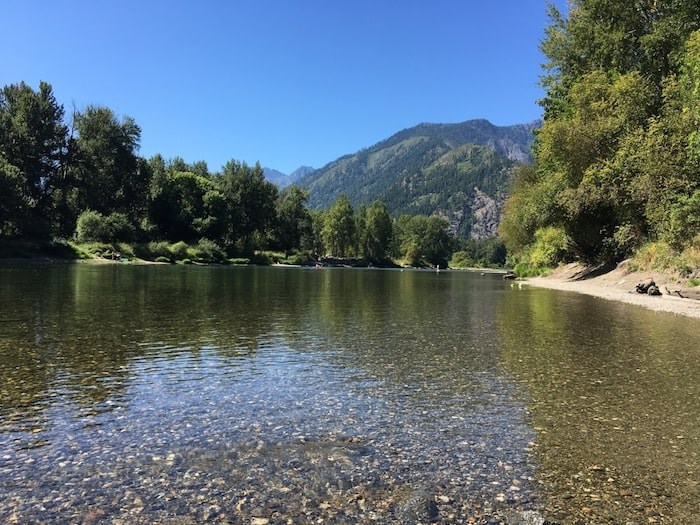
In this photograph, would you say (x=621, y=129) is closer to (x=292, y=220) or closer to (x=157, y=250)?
(x=157, y=250)

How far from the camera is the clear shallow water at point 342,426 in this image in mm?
5648

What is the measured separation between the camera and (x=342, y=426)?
8.12m

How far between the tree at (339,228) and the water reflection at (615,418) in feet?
493

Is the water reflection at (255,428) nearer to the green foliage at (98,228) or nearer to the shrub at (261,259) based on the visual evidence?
the green foliage at (98,228)

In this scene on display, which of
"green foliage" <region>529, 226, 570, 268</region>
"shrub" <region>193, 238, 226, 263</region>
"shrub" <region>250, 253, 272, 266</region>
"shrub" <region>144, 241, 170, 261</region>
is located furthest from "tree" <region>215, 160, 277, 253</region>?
"green foliage" <region>529, 226, 570, 268</region>

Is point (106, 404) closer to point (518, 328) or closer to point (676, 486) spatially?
point (676, 486)

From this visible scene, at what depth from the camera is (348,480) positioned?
6.21m

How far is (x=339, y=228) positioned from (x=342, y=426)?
6315 inches

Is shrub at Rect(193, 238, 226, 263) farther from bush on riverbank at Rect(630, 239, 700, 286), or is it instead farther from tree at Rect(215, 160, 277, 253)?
bush on riverbank at Rect(630, 239, 700, 286)

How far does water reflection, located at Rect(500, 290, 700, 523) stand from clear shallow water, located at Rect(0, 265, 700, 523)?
4 centimetres

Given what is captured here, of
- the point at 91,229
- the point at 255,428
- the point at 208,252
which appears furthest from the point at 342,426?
the point at 208,252

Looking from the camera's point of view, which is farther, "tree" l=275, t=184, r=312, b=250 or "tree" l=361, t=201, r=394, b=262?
"tree" l=361, t=201, r=394, b=262

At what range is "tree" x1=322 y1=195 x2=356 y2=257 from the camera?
167 metres

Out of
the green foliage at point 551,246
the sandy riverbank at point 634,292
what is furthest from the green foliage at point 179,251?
the sandy riverbank at point 634,292
